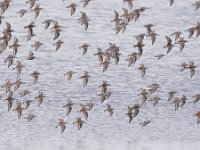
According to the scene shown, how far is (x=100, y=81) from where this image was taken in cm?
5150

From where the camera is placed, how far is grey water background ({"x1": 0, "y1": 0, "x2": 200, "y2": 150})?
43594 mm

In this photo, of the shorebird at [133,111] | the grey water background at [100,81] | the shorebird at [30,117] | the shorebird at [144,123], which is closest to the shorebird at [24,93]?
the grey water background at [100,81]

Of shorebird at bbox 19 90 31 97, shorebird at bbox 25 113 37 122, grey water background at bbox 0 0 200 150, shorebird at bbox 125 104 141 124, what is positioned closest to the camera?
shorebird at bbox 125 104 141 124

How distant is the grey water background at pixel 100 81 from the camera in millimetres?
43594

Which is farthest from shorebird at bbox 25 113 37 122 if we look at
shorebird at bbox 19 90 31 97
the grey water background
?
shorebird at bbox 19 90 31 97

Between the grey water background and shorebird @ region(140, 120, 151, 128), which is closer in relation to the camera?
the grey water background

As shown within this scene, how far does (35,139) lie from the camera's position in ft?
143

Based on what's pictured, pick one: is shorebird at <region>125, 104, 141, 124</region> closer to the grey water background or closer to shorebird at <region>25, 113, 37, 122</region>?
the grey water background

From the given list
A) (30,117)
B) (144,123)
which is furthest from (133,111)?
(30,117)

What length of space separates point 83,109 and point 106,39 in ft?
53.3

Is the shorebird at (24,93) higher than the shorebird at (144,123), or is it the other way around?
the shorebird at (24,93)

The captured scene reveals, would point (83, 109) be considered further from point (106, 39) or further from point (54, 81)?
point (106, 39)

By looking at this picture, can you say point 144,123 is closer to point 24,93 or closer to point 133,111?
point 133,111

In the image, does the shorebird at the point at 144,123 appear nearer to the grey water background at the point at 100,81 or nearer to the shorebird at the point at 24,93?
the grey water background at the point at 100,81
